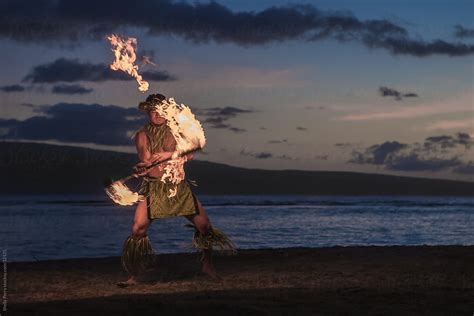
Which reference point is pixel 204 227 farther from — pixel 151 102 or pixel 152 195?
pixel 151 102

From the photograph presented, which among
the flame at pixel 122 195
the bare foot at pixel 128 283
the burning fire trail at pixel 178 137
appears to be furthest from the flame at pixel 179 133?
the bare foot at pixel 128 283

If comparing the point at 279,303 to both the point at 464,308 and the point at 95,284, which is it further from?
the point at 95,284

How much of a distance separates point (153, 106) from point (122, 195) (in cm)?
112

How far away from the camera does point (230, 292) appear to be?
840 cm

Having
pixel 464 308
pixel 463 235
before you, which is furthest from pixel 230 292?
pixel 463 235

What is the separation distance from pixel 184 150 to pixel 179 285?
1.58 meters

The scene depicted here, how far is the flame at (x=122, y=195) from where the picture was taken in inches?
381

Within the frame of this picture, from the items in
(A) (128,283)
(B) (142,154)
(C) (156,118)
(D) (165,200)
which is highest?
(C) (156,118)

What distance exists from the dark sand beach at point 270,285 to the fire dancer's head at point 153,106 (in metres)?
1.96

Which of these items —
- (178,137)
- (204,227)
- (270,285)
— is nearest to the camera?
(270,285)

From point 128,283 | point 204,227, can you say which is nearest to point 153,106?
point 204,227

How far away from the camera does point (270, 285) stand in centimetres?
923

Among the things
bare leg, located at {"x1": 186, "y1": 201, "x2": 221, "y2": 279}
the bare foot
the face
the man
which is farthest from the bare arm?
the bare foot

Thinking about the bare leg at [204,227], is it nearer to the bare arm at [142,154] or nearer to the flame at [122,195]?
the flame at [122,195]
